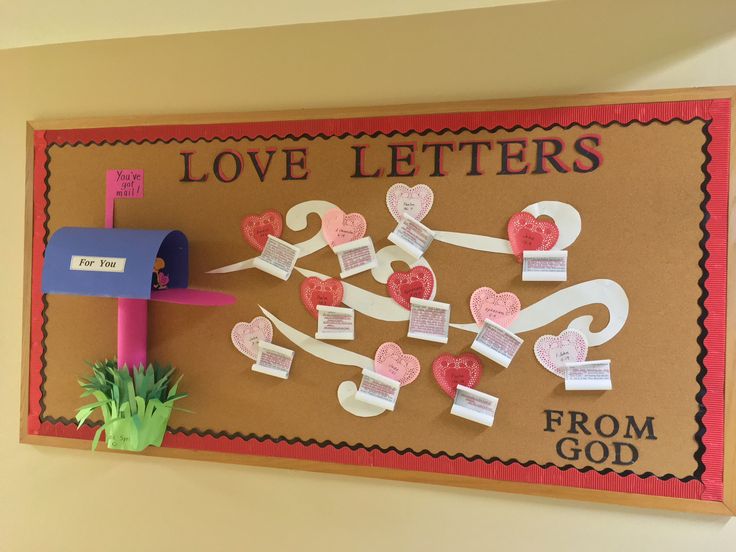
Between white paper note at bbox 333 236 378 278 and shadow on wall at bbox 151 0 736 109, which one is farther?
white paper note at bbox 333 236 378 278

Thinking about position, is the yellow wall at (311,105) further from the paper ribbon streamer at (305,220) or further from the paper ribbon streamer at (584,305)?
the paper ribbon streamer at (584,305)

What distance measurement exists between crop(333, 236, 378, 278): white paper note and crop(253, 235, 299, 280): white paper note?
4.5 inches

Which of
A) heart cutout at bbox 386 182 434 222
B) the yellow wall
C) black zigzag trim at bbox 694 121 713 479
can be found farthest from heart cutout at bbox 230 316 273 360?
black zigzag trim at bbox 694 121 713 479

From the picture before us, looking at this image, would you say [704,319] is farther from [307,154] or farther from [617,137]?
[307,154]

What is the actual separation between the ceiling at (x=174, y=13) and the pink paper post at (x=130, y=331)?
731 millimetres

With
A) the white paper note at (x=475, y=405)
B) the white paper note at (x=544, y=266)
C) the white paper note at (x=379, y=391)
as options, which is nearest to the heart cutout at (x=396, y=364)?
the white paper note at (x=379, y=391)

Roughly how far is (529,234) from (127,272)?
95cm

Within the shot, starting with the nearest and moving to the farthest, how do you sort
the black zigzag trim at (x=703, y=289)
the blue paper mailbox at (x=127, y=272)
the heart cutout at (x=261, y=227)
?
the black zigzag trim at (x=703, y=289) < the blue paper mailbox at (x=127, y=272) < the heart cutout at (x=261, y=227)


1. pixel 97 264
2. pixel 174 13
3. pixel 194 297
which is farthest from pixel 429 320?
pixel 174 13

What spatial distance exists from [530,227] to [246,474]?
38.1 inches

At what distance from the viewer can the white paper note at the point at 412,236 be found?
1338mm

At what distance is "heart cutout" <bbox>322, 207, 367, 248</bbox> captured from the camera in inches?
54.2

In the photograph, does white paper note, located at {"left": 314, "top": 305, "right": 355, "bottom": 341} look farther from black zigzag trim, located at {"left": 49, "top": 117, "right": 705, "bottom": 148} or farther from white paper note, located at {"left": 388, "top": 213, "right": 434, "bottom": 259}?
black zigzag trim, located at {"left": 49, "top": 117, "right": 705, "bottom": 148}

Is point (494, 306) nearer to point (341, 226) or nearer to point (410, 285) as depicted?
point (410, 285)
